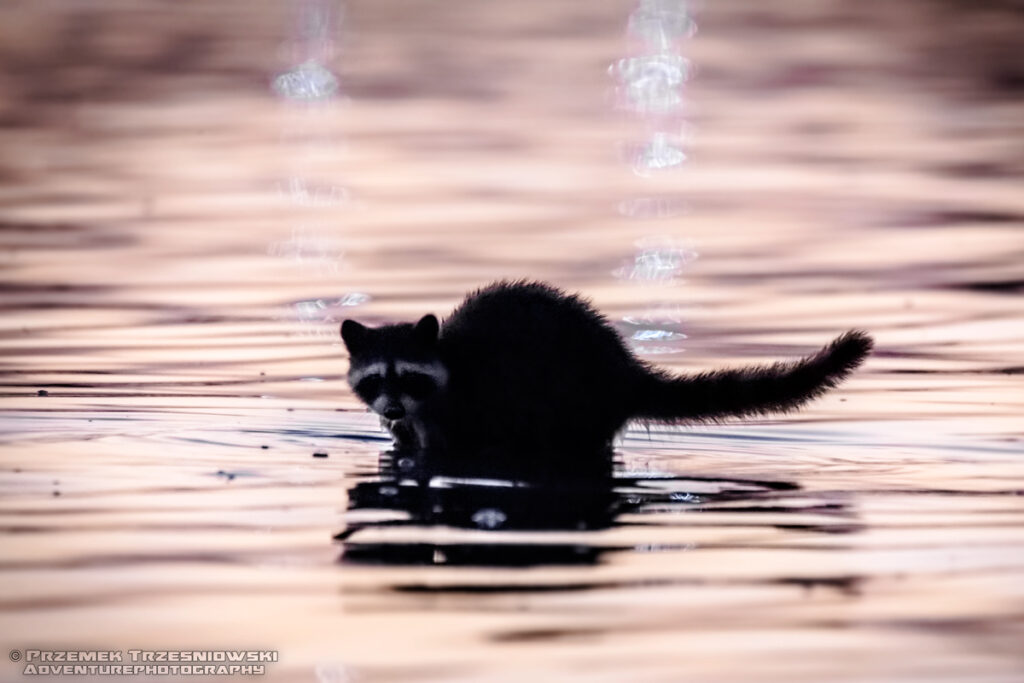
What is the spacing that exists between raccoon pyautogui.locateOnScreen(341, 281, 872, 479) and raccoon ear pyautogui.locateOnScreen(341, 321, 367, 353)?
22cm

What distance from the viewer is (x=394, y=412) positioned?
26.2 ft

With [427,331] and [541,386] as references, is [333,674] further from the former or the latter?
[427,331]

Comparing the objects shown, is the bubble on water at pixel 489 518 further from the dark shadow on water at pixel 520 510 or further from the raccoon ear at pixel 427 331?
the raccoon ear at pixel 427 331

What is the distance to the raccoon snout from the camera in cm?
798

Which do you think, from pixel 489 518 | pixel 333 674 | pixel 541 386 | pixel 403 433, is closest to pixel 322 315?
pixel 403 433

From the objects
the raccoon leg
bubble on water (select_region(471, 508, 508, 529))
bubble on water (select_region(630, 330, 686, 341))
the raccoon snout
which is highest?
bubble on water (select_region(630, 330, 686, 341))

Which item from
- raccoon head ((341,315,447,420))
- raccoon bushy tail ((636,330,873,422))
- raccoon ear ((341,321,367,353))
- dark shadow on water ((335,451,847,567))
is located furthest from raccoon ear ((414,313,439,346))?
raccoon bushy tail ((636,330,873,422))

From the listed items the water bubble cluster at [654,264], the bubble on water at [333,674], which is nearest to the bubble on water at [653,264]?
the water bubble cluster at [654,264]

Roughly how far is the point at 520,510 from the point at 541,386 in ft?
6.08

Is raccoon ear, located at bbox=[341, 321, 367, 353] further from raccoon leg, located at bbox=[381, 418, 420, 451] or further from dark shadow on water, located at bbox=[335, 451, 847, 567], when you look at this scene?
dark shadow on water, located at bbox=[335, 451, 847, 567]

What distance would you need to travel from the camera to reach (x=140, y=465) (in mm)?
7086

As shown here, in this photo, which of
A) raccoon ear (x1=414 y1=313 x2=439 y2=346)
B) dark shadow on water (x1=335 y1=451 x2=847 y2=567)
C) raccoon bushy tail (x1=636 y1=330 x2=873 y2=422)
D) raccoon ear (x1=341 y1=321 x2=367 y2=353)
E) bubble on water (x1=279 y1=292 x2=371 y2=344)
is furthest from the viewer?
bubble on water (x1=279 y1=292 x2=371 y2=344)

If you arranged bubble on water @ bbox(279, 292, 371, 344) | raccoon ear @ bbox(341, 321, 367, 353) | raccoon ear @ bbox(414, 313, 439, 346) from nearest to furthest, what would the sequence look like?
raccoon ear @ bbox(414, 313, 439, 346) → raccoon ear @ bbox(341, 321, 367, 353) → bubble on water @ bbox(279, 292, 371, 344)

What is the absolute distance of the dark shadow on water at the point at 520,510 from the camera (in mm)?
5500
